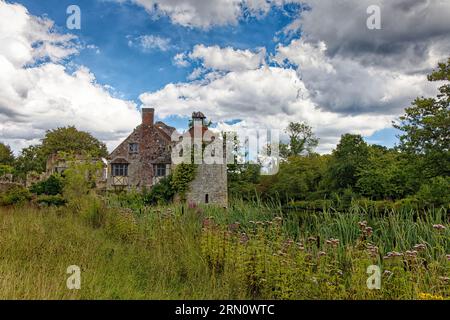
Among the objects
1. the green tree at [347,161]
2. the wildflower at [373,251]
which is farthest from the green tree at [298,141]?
the wildflower at [373,251]

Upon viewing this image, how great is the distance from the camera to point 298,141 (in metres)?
39.6

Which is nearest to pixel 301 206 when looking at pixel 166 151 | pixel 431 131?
pixel 431 131

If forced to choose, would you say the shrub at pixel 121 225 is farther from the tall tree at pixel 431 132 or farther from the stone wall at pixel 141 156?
the stone wall at pixel 141 156

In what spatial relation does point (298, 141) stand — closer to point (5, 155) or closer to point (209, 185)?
point (209, 185)

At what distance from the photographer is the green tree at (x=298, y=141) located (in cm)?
3921

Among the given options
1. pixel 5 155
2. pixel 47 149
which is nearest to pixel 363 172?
pixel 47 149

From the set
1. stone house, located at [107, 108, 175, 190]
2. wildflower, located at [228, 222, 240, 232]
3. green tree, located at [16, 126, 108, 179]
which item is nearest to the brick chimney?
stone house, located at [107, 108, 175, 190]

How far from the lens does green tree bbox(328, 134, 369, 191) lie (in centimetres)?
2428

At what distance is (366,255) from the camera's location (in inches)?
165

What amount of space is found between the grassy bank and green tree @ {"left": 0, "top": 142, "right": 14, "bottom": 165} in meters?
54.5

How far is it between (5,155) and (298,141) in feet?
148

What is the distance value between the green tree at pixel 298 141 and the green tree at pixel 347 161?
43.2 ft
